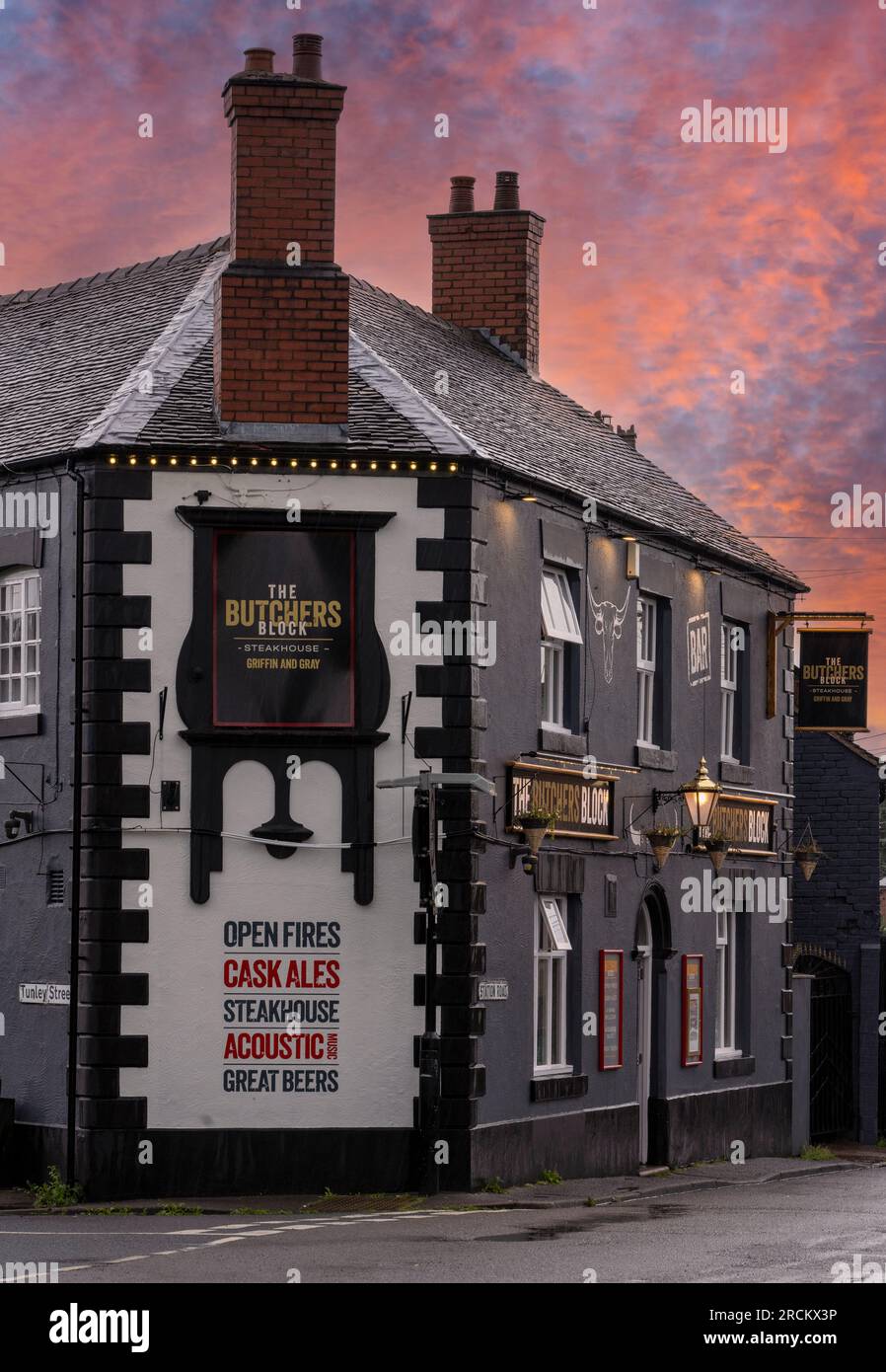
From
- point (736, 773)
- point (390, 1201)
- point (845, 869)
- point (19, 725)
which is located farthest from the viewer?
point (845, 869)

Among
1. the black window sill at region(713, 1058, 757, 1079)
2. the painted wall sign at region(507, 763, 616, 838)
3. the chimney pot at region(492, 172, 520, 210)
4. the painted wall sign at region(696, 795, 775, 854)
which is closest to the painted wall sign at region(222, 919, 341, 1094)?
the painted wall sign at region(507, 763, 616, 838)

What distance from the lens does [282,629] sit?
18875 millimetres

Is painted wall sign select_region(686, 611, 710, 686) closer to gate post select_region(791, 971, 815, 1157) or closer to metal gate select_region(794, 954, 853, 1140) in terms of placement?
gate post select_region(791, 971, 815, 1157)

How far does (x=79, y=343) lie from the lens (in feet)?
76.5

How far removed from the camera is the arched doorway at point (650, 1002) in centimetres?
2367

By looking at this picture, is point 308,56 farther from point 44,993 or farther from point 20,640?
point 44,993

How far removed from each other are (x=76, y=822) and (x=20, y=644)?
2073 mm

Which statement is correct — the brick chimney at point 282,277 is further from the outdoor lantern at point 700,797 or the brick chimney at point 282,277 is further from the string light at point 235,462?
the outdoor lantern at point 700,797

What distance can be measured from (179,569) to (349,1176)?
554 centimetres

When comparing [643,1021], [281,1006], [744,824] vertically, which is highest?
[744,824]

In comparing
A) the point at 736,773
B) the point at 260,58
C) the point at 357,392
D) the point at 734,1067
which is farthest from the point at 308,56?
the point at 734,1067

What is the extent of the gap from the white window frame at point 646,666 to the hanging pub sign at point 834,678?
4.48 metres
